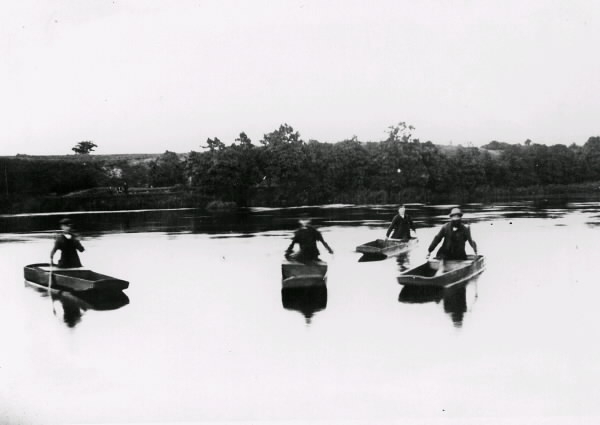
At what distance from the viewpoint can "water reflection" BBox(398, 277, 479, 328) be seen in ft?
27.8

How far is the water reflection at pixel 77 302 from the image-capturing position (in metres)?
8.67

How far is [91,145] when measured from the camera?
924 centimetres

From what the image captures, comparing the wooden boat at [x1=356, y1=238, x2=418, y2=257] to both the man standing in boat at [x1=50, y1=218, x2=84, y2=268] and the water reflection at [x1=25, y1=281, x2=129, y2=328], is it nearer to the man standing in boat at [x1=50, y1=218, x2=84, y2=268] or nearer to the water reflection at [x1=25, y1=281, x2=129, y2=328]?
the water reflection at [x1=25, y1=281, x2=129, y2=328]

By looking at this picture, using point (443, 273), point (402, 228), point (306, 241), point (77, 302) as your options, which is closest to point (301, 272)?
point (306, 241)

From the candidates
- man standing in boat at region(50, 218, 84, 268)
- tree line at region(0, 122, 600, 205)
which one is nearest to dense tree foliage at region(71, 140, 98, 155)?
tree line at region(0, 122, 600, 205)

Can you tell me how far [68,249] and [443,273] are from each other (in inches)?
245

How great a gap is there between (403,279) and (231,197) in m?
5.58

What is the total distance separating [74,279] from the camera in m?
8.76

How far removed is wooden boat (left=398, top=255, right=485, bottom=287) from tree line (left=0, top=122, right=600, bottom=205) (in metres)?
2.29

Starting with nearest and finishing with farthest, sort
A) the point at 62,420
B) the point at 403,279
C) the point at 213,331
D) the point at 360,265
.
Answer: the point at 62,420 → the point at 213,331 → the point at 403,279 → the point at 360,265

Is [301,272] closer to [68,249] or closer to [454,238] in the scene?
[454,238]

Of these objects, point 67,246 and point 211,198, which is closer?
point 67,246

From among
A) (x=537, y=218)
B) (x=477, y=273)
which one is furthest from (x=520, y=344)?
(x=537, y=218)

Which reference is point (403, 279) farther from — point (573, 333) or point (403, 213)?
point (403, 213)
